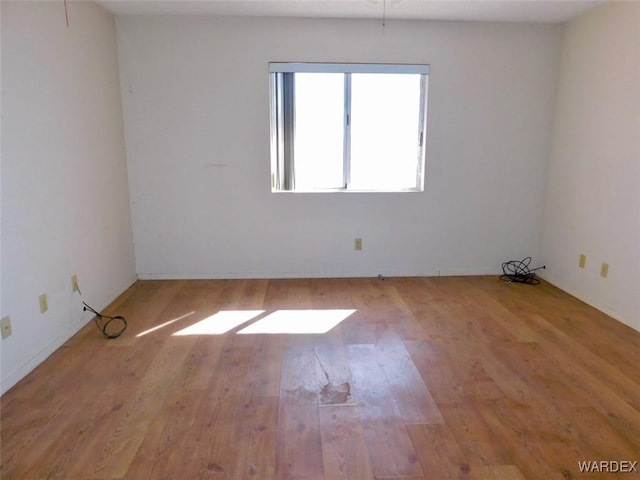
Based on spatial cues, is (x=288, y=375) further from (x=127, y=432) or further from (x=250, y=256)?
(x=250, y=256)

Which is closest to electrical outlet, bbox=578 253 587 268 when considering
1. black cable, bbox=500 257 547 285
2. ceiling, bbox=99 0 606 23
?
black cable, bbox=500 257 547 285

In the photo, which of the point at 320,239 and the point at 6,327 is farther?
the point at 320,239

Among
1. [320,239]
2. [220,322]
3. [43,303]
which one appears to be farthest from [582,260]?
[43,303]

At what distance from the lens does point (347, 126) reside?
12.9 feet

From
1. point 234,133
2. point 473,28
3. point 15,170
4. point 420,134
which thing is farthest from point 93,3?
point 473,28

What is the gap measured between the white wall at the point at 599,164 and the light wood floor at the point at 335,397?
36 cm

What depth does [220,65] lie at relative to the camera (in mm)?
3699

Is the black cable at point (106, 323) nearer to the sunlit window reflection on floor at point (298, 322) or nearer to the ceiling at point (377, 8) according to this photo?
the sunlit window reflection on floor at point (298, 322)

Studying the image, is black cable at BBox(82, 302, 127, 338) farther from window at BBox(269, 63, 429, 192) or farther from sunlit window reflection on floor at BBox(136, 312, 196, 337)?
window at BBox(269, 63, 429, 192)

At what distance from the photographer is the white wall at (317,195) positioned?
3.69 meters

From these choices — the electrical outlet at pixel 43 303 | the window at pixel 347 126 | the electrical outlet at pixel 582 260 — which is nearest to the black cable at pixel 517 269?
the electrical outlet at pixel 582 260

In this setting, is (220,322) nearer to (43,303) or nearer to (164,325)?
(164,325)

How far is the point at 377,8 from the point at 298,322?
260cm

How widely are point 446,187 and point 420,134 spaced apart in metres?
0.57
